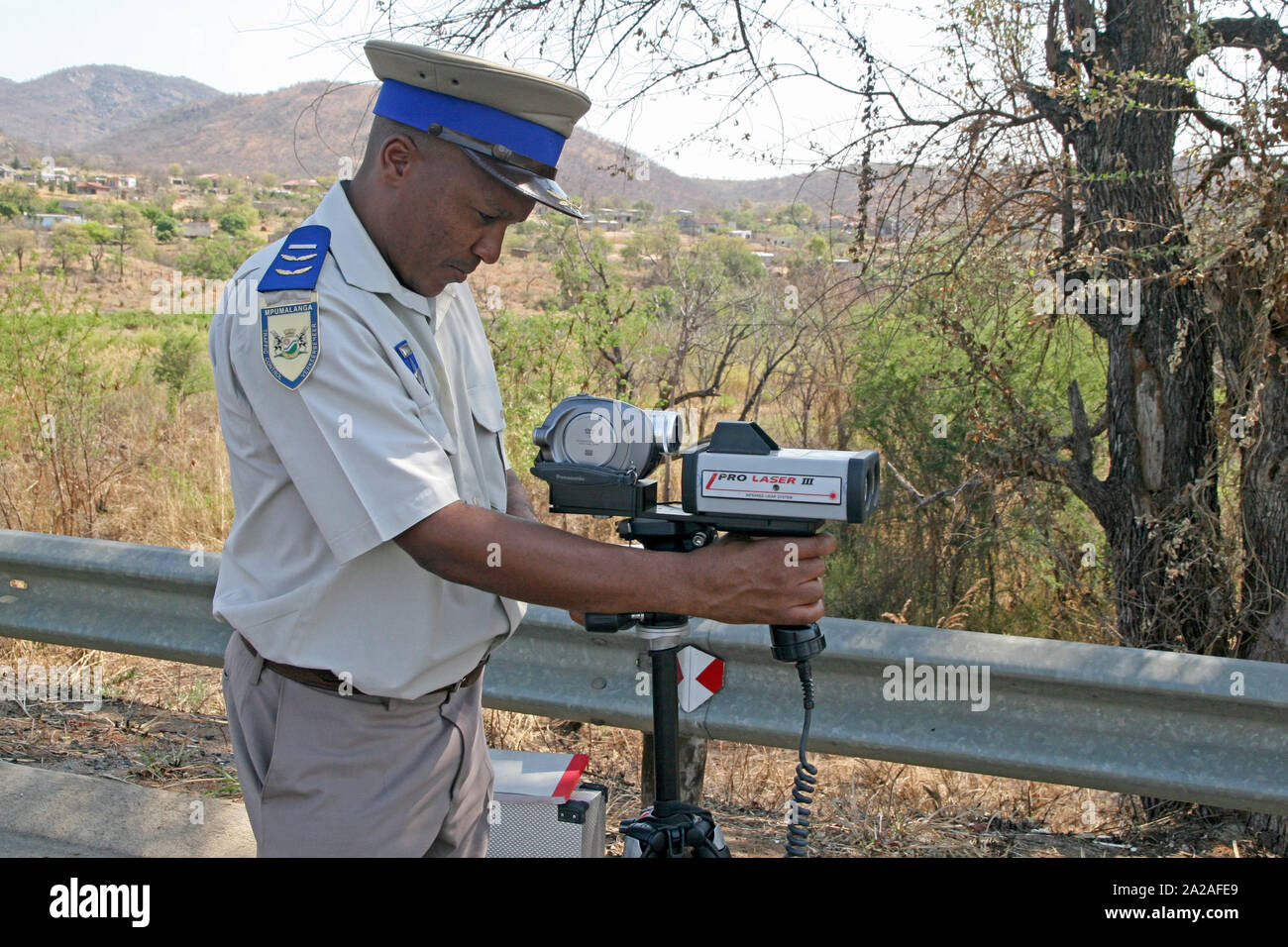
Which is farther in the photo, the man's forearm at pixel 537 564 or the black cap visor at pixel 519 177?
the black cap visor at pixel 519 177

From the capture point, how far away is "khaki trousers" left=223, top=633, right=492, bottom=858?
68.5 inches

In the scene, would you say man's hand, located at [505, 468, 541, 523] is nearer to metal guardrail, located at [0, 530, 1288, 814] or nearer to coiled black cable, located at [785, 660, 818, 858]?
coiled black cable, located at [785, 660, 818, 858]

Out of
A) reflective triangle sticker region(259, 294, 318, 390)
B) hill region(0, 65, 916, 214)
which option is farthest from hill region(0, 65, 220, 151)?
reflective triangle sticker region(259, 294, 318, 390)

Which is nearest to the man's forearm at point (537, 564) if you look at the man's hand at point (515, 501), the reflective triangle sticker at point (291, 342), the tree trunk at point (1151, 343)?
the reflective triangle sticker at point (291, 342)

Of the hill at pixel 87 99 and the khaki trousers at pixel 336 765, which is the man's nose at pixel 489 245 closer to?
the khaki trousers at pixel 336 765

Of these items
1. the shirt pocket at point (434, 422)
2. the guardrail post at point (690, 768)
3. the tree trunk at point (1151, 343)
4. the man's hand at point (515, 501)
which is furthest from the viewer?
the tree trunk at point (1151, 343)

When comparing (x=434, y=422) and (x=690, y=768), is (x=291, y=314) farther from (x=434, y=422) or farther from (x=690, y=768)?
(x=690, y=768)

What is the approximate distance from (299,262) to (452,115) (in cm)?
32

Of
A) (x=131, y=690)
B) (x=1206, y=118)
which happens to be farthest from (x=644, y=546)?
(x=1206, y=118)

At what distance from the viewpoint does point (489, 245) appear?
5.65 feet

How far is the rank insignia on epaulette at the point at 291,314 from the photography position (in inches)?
60.1

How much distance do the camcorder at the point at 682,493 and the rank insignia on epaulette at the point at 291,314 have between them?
36 centimetres

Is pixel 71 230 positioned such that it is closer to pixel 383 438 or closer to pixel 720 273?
pixel 720 273

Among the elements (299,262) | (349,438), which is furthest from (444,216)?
(349,438)
